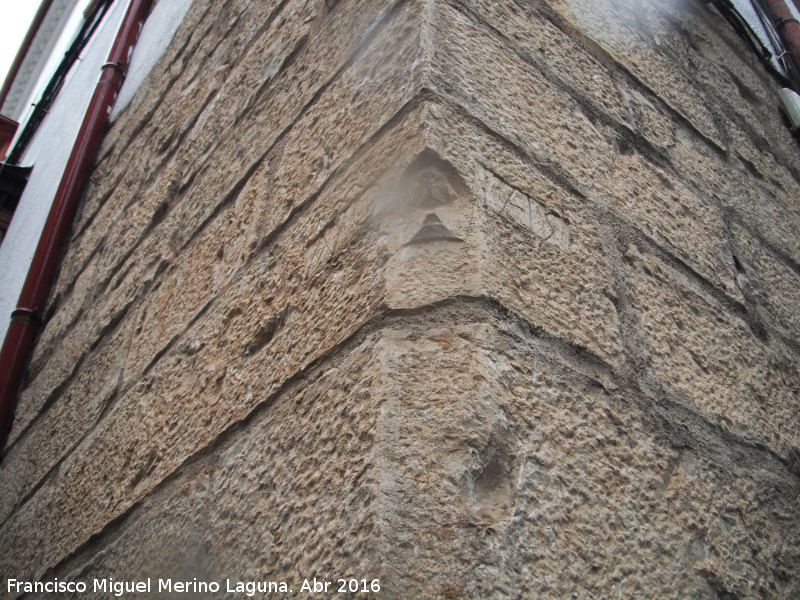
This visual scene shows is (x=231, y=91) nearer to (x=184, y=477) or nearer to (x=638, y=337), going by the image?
(x=184, y=477)

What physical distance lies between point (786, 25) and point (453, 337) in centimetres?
245

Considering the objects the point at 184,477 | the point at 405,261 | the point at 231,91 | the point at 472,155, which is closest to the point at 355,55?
the point at 472,155

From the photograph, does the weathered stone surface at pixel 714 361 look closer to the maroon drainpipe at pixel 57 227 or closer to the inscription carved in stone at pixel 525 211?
the inscription carved in stone at pixel 525 211

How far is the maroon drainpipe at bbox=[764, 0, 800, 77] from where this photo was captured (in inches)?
102

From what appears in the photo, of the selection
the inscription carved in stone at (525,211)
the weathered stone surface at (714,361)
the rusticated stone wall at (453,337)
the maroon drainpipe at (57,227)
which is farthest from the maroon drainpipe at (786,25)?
the maroon drainpipe at (57,227)

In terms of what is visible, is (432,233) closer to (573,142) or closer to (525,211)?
(525,211)

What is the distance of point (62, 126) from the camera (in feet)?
11.7

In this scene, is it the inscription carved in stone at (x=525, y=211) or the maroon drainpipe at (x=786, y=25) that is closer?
the inscription carved in stone at (x=525, y=211)

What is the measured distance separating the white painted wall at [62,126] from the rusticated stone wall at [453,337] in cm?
118

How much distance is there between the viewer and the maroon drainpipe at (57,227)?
2.22 m

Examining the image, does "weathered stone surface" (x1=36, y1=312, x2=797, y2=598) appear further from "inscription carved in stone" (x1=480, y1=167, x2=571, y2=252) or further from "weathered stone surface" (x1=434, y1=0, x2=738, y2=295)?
"weathered stone surface" (x1=434, y1=0, x2=738, y2=295)

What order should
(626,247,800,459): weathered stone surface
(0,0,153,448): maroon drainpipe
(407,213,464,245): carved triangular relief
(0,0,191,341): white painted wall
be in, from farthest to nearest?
(0,0,191,341): white painted wall → (0,0,153,448): maroon drainpipe → (626,247,800,459): weathered stone surface → (407,213,464,245): carved triangular relief

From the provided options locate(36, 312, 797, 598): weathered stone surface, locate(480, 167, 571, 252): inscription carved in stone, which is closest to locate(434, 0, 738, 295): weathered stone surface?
locate(480, 167, 571, 252): inscription carved in stone

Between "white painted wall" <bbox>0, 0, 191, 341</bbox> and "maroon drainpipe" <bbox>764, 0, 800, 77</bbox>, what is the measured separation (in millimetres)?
2086
